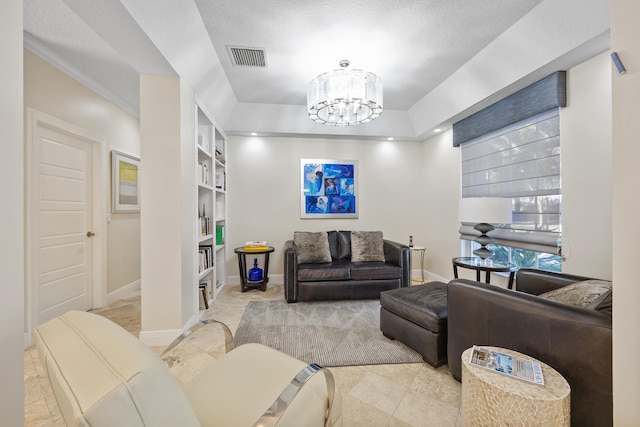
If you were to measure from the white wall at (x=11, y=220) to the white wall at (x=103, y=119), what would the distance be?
1.99 m

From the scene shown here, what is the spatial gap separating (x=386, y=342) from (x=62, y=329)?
2156 mm

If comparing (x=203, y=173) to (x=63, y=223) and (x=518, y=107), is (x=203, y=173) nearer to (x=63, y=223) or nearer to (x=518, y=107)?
(x=63, y=223)

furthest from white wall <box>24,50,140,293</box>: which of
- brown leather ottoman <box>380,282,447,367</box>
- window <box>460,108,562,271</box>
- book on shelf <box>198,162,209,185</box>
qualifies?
window <box>460,108,562,271</box>

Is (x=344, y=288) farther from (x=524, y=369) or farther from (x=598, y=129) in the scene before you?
(x=598, y=129)

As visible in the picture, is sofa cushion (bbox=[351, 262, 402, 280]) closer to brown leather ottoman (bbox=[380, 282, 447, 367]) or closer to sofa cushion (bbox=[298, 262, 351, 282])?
sofa cushion (bbox=[298, 262, 351, 282])

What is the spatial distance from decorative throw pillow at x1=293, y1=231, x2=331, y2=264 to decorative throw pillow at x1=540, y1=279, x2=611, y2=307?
8.06 ft

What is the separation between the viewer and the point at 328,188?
14.1ft

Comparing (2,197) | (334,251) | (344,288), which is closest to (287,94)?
(334,251)

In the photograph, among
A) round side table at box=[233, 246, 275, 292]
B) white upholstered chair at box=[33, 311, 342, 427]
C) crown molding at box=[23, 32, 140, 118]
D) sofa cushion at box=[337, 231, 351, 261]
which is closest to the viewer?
white upholstered chair at box=[33, 311, 342, 427]

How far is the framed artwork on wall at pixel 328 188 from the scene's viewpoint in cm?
424

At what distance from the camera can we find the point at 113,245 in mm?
3281

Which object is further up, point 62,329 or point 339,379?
point 62,329

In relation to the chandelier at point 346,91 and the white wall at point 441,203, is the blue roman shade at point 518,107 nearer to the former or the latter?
the white wall at point 441,203

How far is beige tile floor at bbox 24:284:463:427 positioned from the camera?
1450 mm
